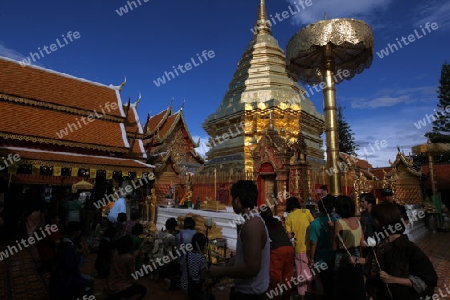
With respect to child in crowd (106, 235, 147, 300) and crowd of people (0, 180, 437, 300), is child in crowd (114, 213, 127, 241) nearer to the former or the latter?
crowd of people (0, 180, 437, 300)

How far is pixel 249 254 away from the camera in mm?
1845

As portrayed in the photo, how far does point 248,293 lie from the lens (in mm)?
1978

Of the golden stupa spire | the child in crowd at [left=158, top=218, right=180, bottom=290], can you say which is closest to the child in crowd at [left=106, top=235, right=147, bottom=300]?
the child in crowd at [left=158, top=218, right=180, bottom=290]

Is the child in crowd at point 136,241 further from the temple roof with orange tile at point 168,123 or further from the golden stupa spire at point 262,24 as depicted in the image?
the golden stupa spire at point 262,24

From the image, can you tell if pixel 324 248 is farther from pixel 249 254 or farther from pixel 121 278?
pixel 121 278

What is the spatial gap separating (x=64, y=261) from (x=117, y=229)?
211cm

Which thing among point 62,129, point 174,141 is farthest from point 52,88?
point 174,141

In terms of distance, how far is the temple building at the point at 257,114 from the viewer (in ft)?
42.1

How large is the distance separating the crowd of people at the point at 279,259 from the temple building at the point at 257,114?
7332 millimetres

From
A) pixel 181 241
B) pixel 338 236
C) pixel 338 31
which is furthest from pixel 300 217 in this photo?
pixel 338 31

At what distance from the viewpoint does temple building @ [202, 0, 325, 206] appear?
1282cm

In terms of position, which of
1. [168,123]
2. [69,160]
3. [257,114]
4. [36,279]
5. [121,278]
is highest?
[168,123]

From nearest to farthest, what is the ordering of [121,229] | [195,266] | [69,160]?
[195,266]
[121,229]
[69,160]

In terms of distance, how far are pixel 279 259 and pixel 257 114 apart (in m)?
10.2
